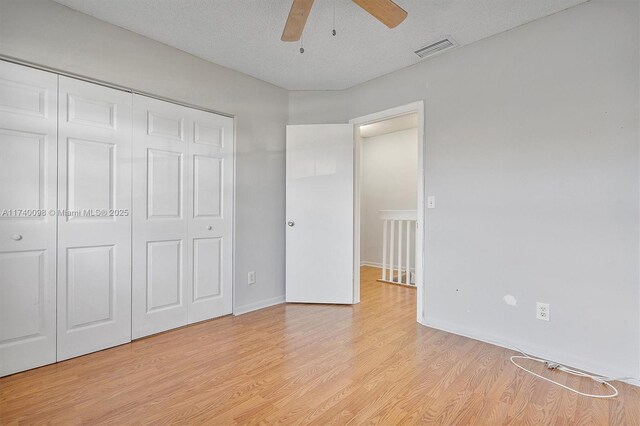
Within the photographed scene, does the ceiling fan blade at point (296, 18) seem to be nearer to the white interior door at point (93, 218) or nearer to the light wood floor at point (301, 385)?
the white interior door at point (93, 218)

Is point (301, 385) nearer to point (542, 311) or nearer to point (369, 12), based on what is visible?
point (542, 311)

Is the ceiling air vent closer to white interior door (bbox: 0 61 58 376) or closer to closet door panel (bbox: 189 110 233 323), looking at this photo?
closet door panel (bbox: 189 110 233 323)

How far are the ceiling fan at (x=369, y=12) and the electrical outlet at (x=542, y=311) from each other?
2091mm

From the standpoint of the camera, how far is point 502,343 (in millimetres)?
2410

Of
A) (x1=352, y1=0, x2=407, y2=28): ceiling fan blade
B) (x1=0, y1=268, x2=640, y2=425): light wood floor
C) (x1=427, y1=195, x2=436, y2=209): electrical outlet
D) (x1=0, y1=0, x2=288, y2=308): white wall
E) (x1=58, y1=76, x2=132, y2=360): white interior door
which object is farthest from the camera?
(x1=427, y1=195, x2=436, y2=209): electrical outlet

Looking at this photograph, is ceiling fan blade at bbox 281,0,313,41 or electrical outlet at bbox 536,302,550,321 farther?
electrical outlet at bbox 536,302,550,321

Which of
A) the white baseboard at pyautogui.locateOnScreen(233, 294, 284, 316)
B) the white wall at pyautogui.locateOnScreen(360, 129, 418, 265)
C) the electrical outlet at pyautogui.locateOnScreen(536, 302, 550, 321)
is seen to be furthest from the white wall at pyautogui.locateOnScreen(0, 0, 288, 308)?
the white wall at pyautogui.locateOnScreen(360, 129, 418, 265)

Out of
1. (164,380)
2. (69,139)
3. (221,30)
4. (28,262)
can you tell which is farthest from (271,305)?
(221,30)

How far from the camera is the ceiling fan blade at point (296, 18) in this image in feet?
5.78

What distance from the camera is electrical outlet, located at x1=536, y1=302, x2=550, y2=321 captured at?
2.22 m

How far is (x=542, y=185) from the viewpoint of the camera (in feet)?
7.34

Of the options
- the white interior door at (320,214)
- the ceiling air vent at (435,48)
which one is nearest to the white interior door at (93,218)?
the white interior door at (320,214)

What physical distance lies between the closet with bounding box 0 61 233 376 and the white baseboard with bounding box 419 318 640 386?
204cm

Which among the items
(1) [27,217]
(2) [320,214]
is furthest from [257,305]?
(1) [27,217]
